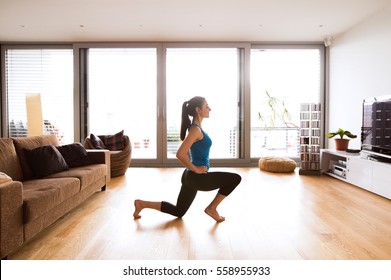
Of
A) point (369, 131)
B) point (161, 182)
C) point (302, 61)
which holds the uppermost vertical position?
point (302, 61)

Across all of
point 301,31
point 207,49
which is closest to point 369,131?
point 301,31

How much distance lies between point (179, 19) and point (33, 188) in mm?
3879

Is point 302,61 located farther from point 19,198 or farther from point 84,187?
point 19,198

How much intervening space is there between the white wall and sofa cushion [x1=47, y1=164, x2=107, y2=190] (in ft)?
14.5

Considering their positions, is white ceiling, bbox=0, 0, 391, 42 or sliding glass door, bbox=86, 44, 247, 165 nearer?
white ceiling, bbox=0, 0, 391, 42

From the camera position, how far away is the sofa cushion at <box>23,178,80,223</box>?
7.34 ft

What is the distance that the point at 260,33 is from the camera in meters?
6.23

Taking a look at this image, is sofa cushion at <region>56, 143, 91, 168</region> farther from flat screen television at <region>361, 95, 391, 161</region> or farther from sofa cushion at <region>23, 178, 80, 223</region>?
flat screen television at <region>361, 95, 391, 161</region>

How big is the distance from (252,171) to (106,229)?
390 cm

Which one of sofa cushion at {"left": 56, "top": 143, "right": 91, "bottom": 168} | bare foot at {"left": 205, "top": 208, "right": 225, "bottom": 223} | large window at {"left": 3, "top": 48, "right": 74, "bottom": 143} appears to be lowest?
bare foot at {"left": 205, "top": 208, "right": 225, "bottom": 223}

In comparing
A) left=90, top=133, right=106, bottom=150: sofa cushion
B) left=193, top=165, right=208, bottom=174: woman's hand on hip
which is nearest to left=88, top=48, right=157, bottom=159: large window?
left=90, top=133, right=106, bottom=150: sofa cushion

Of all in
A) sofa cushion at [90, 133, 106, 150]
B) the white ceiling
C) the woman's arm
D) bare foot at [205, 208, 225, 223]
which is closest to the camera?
the woman's arm

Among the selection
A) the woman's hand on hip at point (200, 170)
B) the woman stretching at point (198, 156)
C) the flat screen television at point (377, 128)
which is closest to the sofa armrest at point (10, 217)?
the woman stretching at point (198, 156)

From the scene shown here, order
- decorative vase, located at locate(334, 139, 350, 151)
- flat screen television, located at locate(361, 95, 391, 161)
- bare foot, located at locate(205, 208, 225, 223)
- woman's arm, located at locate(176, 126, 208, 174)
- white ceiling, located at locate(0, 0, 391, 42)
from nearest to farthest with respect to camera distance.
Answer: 1. woman's arm, located at locate(176, 126, 208, 174)
2. bare foot, located at locate(205, 208, 225, 223)
3. flat screen television, located at locate(361, 95, 391, 161)
4. white ceiling, located at locate(0, 0, 391, 42)
5. decorative vase, located at locate(334, 139, 350, 151)
